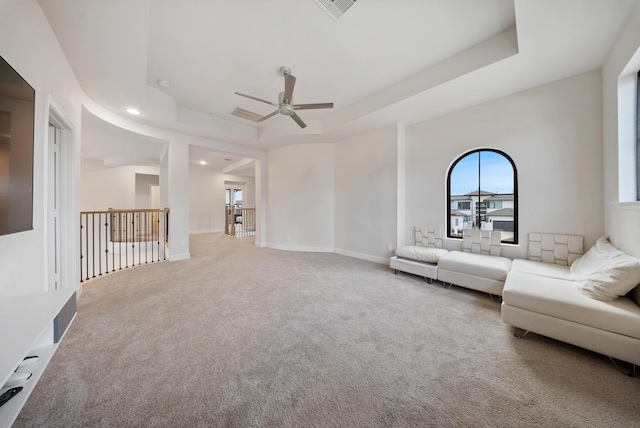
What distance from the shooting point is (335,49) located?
2.67 meters

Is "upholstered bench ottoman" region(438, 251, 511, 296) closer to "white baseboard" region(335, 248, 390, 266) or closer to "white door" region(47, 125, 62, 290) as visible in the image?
"white baseboard" region(335, 248, 390, 266)

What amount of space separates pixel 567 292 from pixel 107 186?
10.9 metres

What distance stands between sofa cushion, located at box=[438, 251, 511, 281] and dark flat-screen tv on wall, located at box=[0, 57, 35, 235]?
3926 mm

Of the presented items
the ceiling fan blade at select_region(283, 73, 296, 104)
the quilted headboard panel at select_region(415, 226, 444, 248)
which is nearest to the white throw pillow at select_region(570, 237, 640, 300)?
the quilted headboard panel at select_region(415, 226, 444, 248)

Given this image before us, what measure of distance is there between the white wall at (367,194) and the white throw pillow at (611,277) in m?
2.49

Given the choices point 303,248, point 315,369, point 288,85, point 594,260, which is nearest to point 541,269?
point 594,260

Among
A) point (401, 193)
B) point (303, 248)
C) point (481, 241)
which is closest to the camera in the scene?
point (481, 241)

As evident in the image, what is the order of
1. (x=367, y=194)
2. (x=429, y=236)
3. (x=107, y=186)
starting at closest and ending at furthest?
1. (x=429, y=236)
2. (x=367, y=194)
3. (x=107, y=186)

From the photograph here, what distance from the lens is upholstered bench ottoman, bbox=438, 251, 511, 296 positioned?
260 centimetres

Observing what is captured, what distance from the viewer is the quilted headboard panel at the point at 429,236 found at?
3.79 m

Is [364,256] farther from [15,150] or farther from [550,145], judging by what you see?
[15,150]

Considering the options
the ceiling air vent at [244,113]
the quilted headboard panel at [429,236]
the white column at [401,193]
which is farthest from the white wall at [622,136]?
the ceiling air vent at [244,113]

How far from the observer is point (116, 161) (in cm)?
673

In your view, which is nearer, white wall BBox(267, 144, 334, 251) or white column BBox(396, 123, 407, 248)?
white column BBox(396, 123, 407, 248)
